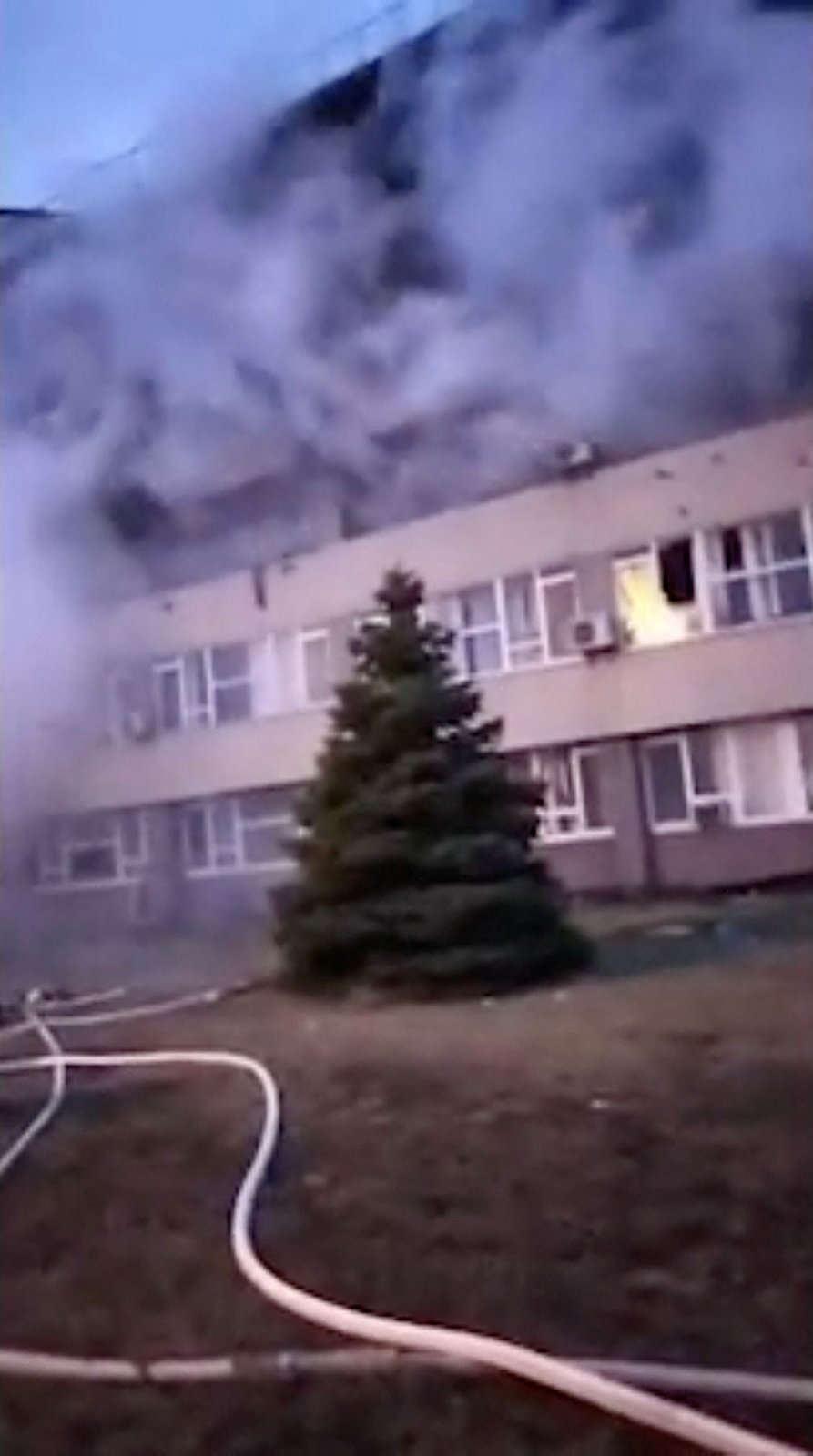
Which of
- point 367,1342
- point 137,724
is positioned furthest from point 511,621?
point 367,1342

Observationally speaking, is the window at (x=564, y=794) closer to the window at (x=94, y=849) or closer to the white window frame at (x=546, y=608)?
the white window frame at (x=546, y=608)

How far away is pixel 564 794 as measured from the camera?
5.92 feet

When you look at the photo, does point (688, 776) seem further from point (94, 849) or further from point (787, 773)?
point (94, 849)

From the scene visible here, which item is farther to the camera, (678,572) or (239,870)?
(239,870)

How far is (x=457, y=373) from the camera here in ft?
6.37

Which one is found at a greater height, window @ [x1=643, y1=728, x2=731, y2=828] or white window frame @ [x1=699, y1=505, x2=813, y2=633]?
white window frame @ [x1=699, y1=505, x2=813, y2=633]

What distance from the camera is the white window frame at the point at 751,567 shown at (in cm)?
169

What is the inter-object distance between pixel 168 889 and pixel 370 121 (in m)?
0.85

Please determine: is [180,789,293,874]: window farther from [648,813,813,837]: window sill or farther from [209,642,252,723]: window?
[648,813,813,837]: window sill

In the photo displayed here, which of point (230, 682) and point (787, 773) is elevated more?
point (230, 682)

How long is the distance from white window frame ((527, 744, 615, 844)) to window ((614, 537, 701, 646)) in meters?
0.15

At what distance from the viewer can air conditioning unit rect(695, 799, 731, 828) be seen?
5.58ft

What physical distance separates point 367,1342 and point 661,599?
75cm

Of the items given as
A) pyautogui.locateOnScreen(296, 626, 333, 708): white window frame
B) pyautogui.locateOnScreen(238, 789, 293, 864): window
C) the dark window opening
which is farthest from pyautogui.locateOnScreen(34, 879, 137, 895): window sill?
the dark window opening
